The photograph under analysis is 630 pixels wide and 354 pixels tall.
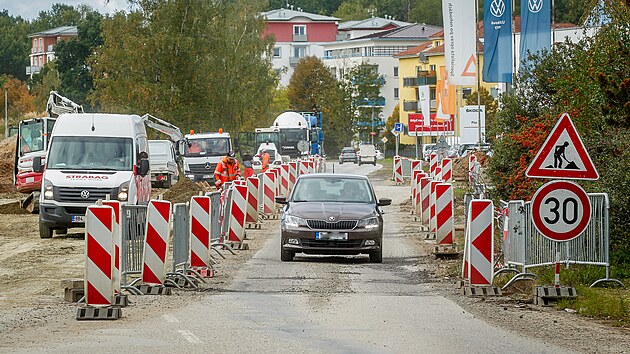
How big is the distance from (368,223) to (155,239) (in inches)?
222

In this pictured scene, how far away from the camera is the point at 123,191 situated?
25.5 meters

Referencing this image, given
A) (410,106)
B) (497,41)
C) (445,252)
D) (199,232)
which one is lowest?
(445,252)

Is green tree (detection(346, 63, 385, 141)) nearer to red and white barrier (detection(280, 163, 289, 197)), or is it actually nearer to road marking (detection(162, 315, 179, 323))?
red and white barrier (detection(280, 163, 289, 197))

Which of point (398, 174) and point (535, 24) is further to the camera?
point (398, 174)

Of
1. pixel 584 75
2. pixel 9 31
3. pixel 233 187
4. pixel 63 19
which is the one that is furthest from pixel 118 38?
pixel 63 19

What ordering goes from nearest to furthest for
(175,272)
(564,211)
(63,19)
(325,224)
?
(564,211) < (175,272) < (325,224) < (63,19)

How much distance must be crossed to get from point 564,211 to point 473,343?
369 centimetres

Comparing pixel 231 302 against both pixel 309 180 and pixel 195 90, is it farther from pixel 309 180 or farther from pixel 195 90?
pixel 195 90

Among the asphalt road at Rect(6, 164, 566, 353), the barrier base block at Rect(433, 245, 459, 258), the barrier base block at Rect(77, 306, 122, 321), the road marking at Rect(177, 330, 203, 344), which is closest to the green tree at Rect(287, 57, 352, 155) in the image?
the barrier base block at Rect(433, 245, 459, 258)

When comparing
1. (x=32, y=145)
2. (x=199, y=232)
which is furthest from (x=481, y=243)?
(x=32, y=145)

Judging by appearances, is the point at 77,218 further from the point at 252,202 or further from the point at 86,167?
the point at 252,202

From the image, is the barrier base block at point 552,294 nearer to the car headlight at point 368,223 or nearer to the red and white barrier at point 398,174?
the car headlight at point 368,223

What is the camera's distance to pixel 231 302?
47.7 ft

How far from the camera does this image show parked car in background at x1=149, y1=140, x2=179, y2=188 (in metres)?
55.1
